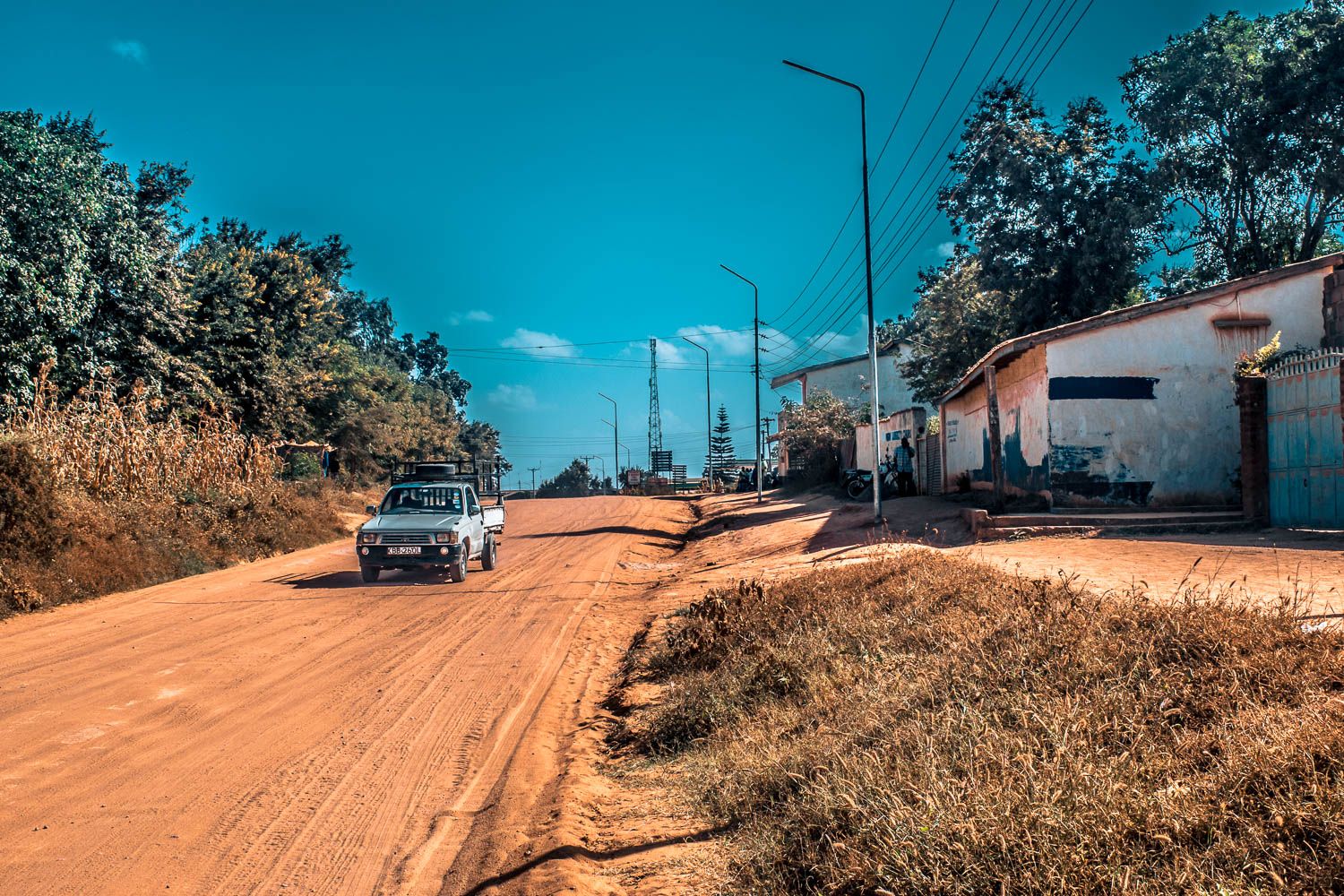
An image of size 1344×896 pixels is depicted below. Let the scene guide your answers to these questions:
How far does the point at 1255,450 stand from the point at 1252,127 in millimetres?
20919

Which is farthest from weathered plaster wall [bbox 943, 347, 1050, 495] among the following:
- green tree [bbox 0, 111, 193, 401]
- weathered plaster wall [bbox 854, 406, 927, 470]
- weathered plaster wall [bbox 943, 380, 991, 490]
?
green tree [bbox 0, 111, 193, 401]

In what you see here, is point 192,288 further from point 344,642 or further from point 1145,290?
point 1145,290

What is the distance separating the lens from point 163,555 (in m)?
16.6

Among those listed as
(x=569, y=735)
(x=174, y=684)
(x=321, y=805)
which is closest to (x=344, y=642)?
(x=174, y=684)

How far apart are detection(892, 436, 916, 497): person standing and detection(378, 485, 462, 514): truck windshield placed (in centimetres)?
1878

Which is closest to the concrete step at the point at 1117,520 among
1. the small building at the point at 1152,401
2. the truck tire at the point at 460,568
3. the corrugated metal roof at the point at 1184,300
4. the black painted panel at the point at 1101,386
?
the small building at the point at 1152,401

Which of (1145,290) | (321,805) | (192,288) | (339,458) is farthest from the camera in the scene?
(339,458)

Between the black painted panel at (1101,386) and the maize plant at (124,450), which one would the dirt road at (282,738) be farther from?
the black painted panel at (1101,386)

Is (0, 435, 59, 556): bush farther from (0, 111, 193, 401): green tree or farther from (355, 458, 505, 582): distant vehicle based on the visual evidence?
(0, 111, 193, 401): green tree

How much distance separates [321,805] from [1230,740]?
15.9 feet

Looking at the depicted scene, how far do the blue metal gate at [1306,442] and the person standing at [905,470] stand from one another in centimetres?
1663

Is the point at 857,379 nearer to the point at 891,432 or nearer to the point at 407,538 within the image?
the point at 891,432

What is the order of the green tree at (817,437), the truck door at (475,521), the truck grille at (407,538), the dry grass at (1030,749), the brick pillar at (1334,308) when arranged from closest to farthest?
the dry grass at (1030,749)
the truck grille at (407,538)
the truck door at (475,521)
the brick pillar at (1334,308)
the green tree at (817,437)

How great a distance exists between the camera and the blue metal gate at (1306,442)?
1340cm
